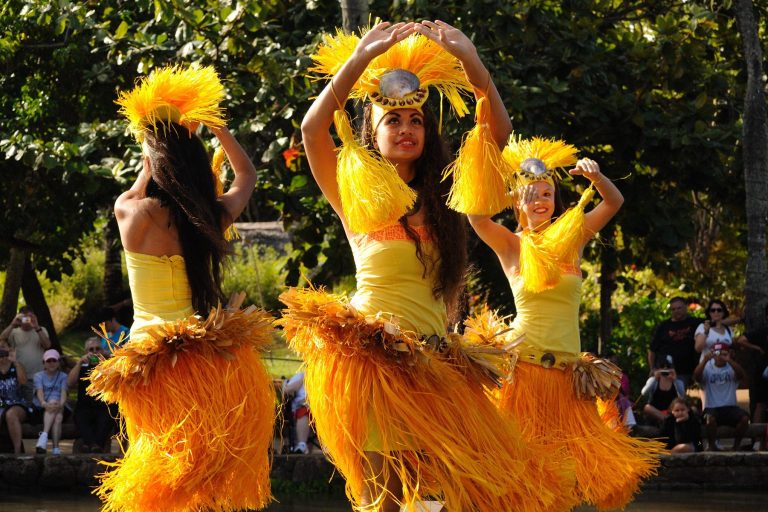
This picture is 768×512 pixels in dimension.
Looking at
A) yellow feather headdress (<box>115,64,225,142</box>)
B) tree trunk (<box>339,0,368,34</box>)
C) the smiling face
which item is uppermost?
tree trunk (<box>339,0,368,34</box>)

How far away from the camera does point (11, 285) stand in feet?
41.5

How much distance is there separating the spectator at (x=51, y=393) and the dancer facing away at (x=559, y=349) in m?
4.24

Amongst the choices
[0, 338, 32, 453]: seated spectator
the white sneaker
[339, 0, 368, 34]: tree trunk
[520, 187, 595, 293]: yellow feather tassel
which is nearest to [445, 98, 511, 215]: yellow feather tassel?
[520, 187, 595, 293]: yellow feather tassel

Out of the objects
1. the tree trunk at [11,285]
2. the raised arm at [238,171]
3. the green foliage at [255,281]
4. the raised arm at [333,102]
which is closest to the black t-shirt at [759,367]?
the raised arm at [238,171]

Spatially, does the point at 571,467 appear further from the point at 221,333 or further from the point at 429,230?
the point at 221,333

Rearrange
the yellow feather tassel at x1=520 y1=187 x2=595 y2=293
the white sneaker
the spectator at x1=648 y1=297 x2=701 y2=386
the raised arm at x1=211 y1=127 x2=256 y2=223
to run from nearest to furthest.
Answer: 1. the raised arm at x1=211 y1=127 x2=256 y2=223
2. the yellow feather tassel at x1=520 y1=187 x2=595 y2=293
3. the white sneaker
4. the spectator at x1=648 y1=297 x2=701 y2=386

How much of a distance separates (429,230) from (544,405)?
5.15 feet

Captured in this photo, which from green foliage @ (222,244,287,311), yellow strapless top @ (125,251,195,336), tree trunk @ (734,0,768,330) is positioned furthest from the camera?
green foliage @ (222,244,287,311)

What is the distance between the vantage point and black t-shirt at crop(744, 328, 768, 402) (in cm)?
935

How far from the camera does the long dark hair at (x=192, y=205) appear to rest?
443 cm

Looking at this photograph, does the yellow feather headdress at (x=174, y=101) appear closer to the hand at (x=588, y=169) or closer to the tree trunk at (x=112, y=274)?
the hand at (x=588, y=169)

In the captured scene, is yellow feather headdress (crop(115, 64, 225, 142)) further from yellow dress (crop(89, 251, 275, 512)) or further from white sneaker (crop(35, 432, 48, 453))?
white sneaker (crop(35, 432, 48, 453))

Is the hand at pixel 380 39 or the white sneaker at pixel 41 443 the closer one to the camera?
the hand at pixel 380 39

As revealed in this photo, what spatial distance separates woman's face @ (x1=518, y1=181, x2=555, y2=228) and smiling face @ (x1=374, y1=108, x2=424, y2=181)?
5.47 feet
